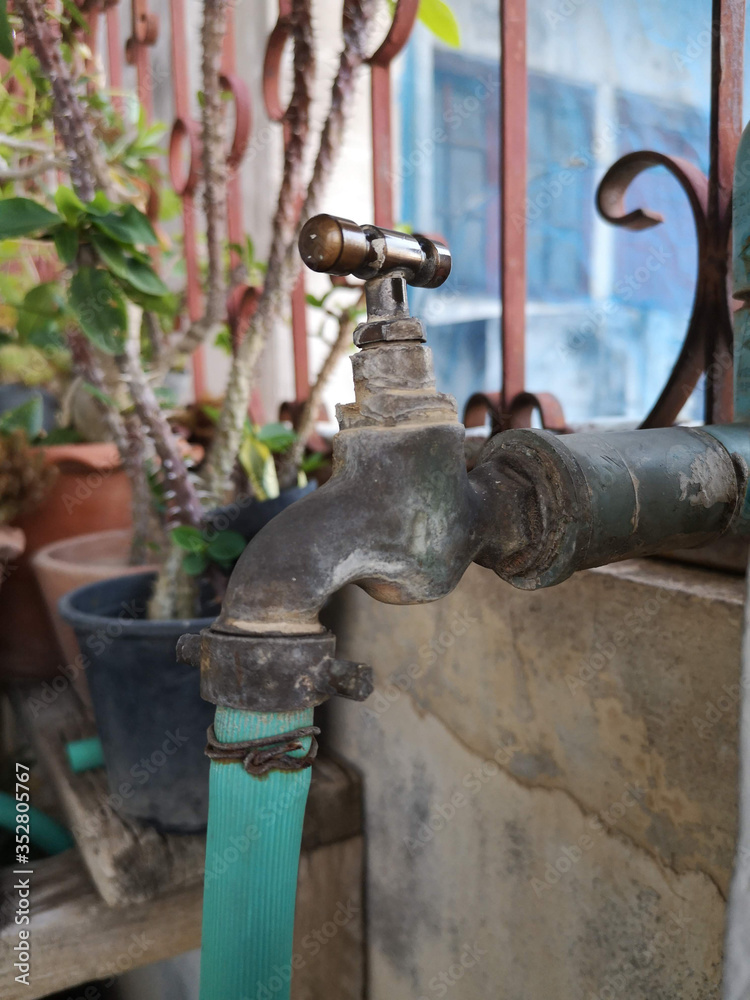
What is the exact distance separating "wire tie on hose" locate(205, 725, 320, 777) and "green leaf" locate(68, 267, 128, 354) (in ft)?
1.85

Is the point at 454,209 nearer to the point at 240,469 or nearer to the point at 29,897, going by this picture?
the point at 240,469

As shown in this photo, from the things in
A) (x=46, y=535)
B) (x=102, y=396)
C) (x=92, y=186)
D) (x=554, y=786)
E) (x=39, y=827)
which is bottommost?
(x=39, y=827)

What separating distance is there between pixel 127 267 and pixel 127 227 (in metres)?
0.06

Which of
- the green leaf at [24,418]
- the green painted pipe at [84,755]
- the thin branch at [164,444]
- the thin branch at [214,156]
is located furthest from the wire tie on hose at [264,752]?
the green leaf at [24,418]

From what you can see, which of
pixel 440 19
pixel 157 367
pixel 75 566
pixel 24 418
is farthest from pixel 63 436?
pixel 440 19

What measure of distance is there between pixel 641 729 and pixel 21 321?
3.32 feet

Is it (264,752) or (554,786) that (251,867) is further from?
(554,786)

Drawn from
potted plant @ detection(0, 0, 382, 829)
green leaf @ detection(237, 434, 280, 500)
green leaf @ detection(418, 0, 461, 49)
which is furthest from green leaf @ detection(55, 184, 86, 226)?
green leaf @ detection(418, 0, 461, 49)

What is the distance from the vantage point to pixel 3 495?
1168mm

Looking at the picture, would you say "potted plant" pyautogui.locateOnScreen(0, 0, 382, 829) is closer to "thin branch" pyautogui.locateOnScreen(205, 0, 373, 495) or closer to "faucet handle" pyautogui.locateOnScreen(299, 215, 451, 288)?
"thin branch" pyautogui.locateOnScreen(205, 0, 373, 495)

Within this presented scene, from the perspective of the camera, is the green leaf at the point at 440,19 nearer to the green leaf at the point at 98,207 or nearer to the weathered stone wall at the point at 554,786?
the green leaf at the point at 98,207

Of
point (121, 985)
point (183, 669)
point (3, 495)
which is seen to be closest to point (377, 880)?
point (183, 669)

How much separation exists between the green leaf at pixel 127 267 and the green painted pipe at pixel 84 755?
60cm

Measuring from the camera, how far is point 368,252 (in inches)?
16.4
